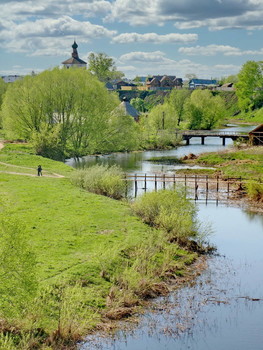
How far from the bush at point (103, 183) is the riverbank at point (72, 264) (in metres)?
1.69

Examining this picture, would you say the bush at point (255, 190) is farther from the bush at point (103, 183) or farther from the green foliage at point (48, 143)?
the green foliage at point (48, 143)

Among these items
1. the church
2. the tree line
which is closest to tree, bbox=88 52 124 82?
the church

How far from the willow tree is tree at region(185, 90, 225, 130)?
33.4 meters

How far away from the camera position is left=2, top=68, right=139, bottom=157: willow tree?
55.4m

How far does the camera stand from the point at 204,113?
91.3 metres

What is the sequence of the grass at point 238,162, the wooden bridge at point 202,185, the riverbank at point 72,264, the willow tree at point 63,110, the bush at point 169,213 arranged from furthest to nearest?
the willow tree at point 63,110, the grass at point 238,162, the wooden bridge at point 202,185, the bush at point 169,213, the riverbank at point 72,264

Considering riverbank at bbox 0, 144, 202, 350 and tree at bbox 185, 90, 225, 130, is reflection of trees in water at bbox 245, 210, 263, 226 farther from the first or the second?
tree at bbox 185, 90, 225, 130

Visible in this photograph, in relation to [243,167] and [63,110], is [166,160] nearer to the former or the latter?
[243,167]

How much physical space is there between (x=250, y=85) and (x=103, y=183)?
9081 centimetres

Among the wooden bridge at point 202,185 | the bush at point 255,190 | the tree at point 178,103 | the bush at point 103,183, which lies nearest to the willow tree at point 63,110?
the wooden bridge at point 202,185

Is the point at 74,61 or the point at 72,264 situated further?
the point at 74,61

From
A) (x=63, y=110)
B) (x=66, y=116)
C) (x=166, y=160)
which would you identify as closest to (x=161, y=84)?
(x=166, y=160)

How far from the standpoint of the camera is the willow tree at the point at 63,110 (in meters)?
55.4

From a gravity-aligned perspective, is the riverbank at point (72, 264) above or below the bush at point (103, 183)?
below
